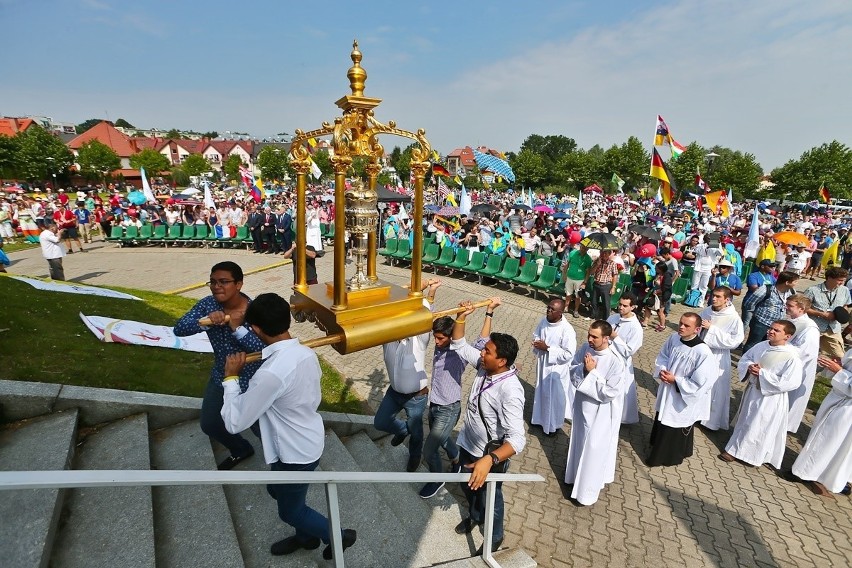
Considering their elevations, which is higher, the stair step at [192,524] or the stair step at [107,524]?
the stair step at [107,524]

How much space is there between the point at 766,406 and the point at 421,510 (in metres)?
4.76

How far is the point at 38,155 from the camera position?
174 ft

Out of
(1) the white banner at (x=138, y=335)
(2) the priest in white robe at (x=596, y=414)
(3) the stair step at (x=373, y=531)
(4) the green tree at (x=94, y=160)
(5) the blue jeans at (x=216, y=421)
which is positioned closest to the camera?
(3) the stair step at (x=373, y=531)

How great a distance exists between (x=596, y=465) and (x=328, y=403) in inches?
148

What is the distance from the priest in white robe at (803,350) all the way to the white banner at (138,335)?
326 inches

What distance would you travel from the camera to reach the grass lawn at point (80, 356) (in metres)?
4.52

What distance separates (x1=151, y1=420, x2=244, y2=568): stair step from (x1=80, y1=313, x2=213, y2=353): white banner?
7.08 feet

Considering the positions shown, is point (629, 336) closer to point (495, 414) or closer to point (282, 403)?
point (495, 414)

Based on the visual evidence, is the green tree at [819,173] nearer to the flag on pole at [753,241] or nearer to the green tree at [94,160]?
the flag on pole at [753,241]

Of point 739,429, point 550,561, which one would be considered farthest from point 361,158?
point 739,429

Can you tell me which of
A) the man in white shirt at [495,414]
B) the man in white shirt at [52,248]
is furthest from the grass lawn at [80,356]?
the man in white shirt at [52,248]

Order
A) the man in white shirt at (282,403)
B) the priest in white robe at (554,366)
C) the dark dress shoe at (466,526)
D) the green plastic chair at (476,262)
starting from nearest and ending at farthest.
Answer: the man in white shirt at (282,403)
the dark dress shoe at (466,526)
the priest in white robe at (554,366)
the green plastic chair at (476,262)

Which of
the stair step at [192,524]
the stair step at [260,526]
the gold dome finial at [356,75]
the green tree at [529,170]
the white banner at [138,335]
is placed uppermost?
the green tree at [529,170]

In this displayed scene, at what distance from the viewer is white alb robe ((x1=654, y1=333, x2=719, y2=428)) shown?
5.19 metres
